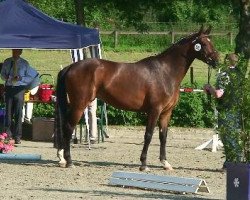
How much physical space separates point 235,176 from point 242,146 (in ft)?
1.17

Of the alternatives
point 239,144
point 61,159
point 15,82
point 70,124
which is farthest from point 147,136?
point 239,144

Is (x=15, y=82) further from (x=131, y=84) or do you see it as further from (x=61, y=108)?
(x=131, y=84)

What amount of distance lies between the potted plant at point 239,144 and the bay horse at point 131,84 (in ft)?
13.5

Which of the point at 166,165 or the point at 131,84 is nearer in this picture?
the point at 166,165

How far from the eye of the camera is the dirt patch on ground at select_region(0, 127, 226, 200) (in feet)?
38.2

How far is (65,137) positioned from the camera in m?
14.7

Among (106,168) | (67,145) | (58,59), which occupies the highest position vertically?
(58,59)

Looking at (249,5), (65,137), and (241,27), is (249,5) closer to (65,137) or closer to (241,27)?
(241,27)

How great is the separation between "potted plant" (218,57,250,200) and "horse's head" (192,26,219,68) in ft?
13.5

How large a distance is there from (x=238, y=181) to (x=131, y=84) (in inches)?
194

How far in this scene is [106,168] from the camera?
14523 millimetres

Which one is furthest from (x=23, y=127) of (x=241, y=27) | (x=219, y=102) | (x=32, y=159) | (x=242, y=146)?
(x=242, y=146)

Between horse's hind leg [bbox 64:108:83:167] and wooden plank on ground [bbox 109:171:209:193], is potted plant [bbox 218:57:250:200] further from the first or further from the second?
horse's hind leg [bbox 64:108:83:167]

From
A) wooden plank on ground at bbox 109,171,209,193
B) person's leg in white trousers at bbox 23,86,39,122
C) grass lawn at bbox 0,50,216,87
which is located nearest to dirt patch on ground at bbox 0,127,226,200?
wooden plank on ground at bbox 109,171,209,193
